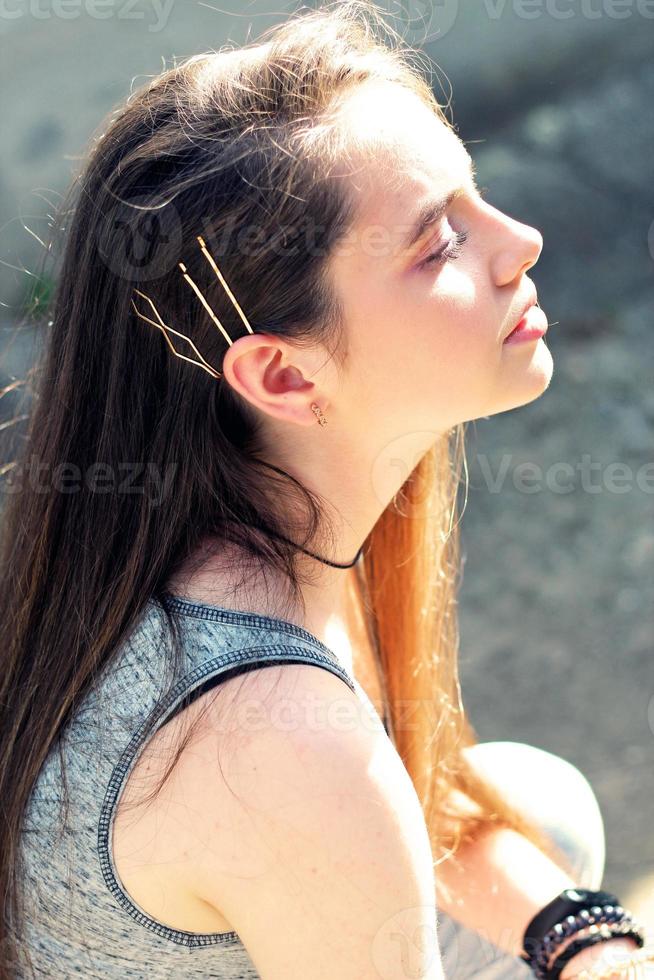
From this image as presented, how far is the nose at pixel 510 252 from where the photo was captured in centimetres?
125

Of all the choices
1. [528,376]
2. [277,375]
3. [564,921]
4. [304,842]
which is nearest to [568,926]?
[564,921]

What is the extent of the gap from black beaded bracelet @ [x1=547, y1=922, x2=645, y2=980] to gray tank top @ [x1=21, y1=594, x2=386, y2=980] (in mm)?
557

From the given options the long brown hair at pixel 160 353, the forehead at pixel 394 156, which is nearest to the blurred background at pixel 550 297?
the long brown hair at pixel 160 353

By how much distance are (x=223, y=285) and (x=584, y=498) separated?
219 cm

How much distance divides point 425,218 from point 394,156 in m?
0.08

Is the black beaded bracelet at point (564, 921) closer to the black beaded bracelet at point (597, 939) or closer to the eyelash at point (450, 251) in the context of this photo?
the black beaded bracelet at point (597, 939)

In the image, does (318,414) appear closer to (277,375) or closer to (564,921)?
(277,375)

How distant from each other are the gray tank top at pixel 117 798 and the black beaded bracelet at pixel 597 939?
0.56 metres

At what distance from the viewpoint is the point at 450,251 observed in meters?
1.23

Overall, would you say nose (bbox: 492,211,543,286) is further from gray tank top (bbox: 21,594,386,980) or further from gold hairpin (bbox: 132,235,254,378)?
gray tank top (bbox: 21,594,386,980)

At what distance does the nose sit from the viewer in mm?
1252

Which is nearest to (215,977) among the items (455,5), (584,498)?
(584,498)

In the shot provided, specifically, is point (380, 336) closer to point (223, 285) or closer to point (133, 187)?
point (223, 285)

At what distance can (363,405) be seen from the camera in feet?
4.17
